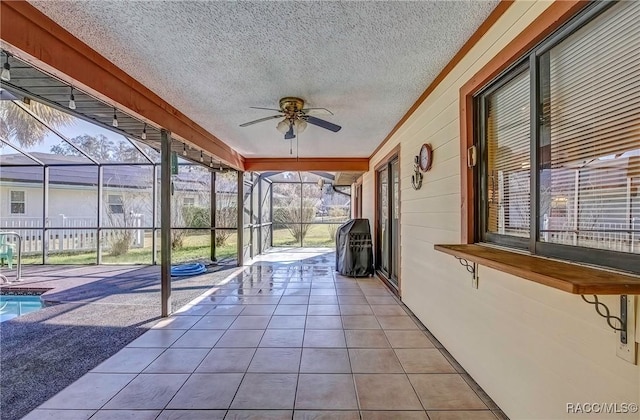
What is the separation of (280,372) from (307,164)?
198 inches

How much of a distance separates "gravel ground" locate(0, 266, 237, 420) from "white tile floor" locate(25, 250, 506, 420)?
185mm

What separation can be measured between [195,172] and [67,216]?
2.98 m

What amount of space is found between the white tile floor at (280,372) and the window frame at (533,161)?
109 centimetres

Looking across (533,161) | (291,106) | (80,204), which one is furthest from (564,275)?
(80,204)

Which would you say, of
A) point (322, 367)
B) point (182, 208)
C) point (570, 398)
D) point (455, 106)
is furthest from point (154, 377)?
point (182, 208)

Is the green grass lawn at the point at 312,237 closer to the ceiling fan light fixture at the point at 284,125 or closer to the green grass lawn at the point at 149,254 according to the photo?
the green grass lawn at the point at 149,254

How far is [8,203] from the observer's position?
6902 mm

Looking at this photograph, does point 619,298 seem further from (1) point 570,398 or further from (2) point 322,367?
(2) point 322,367

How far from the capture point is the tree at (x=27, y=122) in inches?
209

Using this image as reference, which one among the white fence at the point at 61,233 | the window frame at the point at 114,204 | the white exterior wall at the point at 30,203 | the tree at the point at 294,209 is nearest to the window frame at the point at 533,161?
the white fence at the point at 61,233

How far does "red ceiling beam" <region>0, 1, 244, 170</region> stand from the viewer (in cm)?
181

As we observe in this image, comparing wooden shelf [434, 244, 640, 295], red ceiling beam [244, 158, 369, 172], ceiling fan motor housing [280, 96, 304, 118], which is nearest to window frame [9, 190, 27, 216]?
red ceiling beam [244, 158, 369, 172]

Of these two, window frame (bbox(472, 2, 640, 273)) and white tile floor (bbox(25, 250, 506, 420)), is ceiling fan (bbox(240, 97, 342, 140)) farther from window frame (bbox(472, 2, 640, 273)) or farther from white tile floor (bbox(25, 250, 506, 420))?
white tile floor (bbox(25, 250, 506, 420))

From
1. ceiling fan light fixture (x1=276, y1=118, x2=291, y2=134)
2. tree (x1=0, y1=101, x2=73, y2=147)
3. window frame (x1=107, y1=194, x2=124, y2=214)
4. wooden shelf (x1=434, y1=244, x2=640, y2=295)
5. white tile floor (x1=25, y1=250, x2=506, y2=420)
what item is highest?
tree (x1=0, y1=101, x2=73, y2=147)
